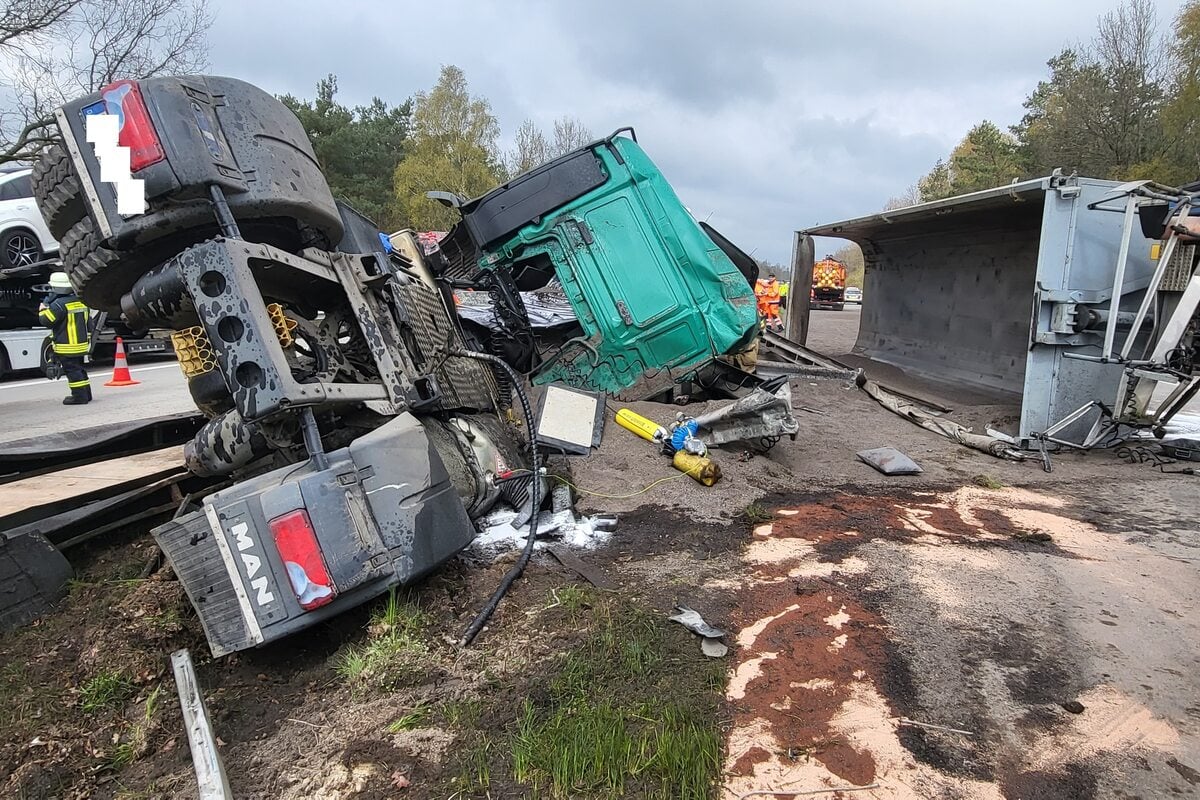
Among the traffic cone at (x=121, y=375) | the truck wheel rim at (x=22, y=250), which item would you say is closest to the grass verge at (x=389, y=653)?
the traffic cone at (x=121, y=375)

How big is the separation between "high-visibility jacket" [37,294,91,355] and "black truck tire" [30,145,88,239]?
6.06 meters

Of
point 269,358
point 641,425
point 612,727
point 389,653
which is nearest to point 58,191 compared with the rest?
point 269,358

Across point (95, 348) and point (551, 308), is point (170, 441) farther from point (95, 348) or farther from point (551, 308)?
point (95, 348)

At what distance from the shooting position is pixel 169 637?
8.05 ft

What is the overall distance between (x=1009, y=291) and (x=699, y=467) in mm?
5600

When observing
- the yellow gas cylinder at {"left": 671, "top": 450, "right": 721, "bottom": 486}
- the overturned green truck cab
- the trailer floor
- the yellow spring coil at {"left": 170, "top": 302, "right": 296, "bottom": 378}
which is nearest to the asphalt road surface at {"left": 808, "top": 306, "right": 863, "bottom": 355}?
the overturned green truck cab

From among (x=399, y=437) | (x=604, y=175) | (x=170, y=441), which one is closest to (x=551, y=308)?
(x=604, y=175)

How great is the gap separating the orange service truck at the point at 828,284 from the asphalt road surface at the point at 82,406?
22.3 meters

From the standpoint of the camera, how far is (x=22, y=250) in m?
10.1

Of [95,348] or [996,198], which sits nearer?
[996,198]

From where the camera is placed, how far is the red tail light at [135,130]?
2266 mm

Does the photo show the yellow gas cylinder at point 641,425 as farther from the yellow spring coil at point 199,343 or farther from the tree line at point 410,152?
the tree line at point 410,152

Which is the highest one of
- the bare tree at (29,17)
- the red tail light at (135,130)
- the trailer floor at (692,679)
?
the bare tree at (29,17)

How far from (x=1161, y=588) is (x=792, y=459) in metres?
2.29
